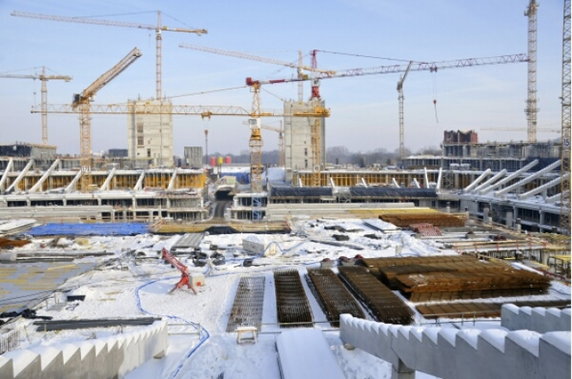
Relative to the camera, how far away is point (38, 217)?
1032 inches

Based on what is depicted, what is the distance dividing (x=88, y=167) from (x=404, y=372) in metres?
34.6

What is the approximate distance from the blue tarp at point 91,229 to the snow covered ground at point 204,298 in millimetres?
1931

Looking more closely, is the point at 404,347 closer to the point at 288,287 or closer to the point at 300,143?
the point at 288,287

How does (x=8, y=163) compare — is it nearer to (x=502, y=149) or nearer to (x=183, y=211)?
(x=183, y=211)

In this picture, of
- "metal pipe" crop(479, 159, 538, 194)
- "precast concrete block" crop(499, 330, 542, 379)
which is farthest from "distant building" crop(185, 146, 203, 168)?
"precast concrete block" crop(499, 330, 542, 379)

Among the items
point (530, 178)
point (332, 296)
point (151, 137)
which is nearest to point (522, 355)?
point (332, 296)

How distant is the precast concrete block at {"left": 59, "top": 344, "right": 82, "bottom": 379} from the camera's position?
4.65 m

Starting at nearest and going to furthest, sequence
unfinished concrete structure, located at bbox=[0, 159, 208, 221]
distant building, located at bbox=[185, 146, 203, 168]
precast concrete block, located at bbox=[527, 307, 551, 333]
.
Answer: precast concrete block, located at bbox=[527, 307, 551, 333]
unfinished concrete structure, located at bbox=[0, 159, 208, 221]
distant building, located at bbox=[185, 146, 203, 168]

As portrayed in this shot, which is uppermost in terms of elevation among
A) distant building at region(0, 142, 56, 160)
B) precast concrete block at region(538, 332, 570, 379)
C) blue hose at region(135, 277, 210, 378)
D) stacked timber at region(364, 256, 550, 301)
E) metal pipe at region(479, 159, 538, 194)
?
distant building at region(0, 142, 56, 160)

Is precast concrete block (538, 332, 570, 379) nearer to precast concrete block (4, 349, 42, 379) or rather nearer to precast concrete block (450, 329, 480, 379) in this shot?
precast concrete block (450, 329, 480, 379)

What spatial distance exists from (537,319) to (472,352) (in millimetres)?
3105

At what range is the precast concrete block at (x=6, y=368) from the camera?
12.7ft

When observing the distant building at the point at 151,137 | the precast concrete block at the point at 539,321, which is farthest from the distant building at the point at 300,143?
the precast concrete block at the point at 539,321

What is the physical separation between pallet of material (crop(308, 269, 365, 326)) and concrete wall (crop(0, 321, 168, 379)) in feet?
A: 10.8
